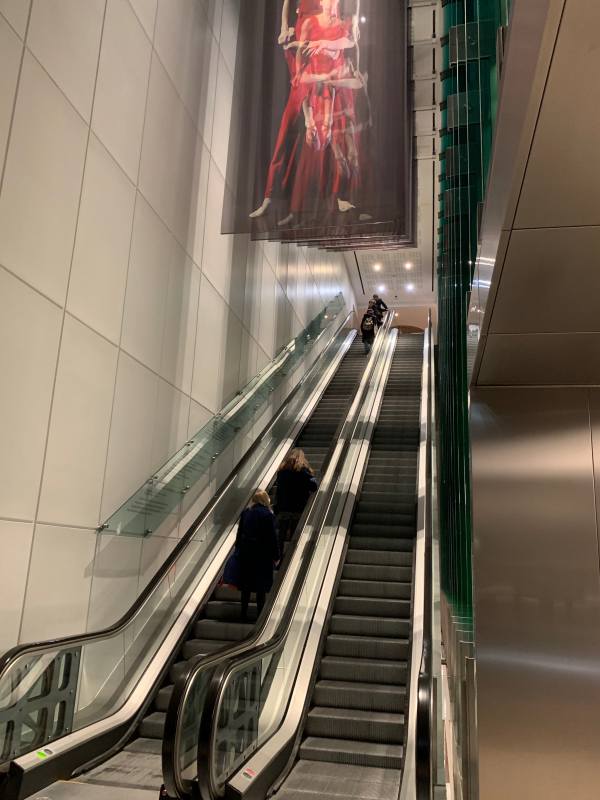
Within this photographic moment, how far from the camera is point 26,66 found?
17.3ft

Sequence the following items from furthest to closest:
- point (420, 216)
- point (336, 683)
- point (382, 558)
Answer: point (420, 216), point (382, 558), point (336, 683)

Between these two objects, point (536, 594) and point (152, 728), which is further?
point (152, 728)

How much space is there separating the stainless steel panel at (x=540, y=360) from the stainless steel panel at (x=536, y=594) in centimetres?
13

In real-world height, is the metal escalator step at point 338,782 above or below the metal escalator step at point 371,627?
below

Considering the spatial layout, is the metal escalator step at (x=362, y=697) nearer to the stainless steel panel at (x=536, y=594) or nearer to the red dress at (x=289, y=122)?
the stainless steel panel at (x=536, y=594)

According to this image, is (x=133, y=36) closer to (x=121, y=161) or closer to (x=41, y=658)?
(x=121, y=161)

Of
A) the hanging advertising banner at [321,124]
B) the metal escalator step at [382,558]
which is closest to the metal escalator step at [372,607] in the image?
the metal escalator step at [382,558]

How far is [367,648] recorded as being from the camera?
594cm

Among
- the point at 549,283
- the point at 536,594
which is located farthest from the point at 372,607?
the point at 549,283

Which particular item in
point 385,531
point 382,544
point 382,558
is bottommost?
point 382,558

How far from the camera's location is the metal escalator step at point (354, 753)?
4.62 m

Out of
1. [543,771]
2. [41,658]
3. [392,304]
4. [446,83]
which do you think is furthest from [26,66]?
[392,304]

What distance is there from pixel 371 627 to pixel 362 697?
99cm

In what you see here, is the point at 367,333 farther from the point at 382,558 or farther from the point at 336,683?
the point at 336,683
